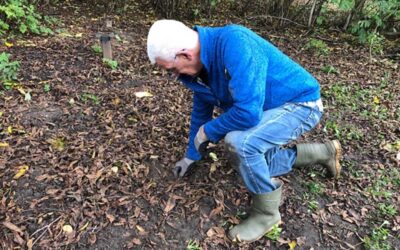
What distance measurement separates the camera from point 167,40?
218cm

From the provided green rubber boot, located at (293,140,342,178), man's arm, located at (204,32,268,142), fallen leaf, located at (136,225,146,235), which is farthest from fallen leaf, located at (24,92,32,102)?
green rubber boot, located at (293,140,342,178)

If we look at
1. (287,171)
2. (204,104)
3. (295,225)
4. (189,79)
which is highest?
(189,79)

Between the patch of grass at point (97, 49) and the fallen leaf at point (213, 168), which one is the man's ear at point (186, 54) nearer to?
the fallen leaf at point (213, 168)

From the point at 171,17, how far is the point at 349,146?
442 cm

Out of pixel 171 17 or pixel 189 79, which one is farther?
pixel 171 17

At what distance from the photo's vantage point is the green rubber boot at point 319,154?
3.14 m

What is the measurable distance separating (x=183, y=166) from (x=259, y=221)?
76 cm

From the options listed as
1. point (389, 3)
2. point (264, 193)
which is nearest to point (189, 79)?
point (264, 193)

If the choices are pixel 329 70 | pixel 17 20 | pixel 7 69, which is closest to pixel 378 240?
pixel 329 70

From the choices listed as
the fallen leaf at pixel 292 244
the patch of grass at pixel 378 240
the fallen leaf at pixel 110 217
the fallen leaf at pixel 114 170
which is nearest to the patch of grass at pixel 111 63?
the fallen leaf at pixel 114 170

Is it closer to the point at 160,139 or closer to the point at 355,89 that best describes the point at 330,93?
the point at 355,89

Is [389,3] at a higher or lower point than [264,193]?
higher

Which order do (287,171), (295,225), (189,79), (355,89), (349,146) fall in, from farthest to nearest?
(355,89), (349,146), (287,171), (295,225), (189,79)

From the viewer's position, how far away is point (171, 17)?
23.2 ft
